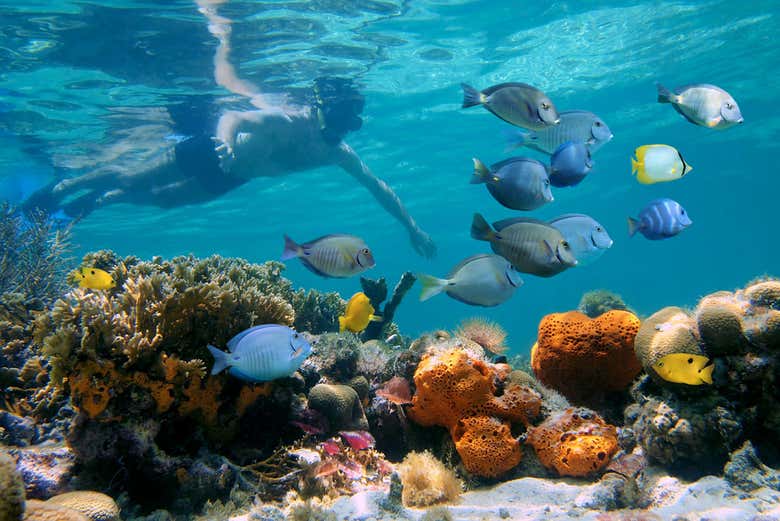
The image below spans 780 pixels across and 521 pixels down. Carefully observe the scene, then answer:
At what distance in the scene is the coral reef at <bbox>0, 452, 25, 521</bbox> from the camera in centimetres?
229

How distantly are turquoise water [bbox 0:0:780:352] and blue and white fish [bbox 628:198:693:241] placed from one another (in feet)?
19.9

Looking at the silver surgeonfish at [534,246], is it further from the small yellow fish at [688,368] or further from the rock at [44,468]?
the rock at [44,468]

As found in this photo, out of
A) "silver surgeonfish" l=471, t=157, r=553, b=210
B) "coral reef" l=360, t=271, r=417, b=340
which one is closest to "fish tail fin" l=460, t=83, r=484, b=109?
"silver surgeonfish" l=471, t=157, r=553, b=210

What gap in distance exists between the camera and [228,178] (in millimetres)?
15125

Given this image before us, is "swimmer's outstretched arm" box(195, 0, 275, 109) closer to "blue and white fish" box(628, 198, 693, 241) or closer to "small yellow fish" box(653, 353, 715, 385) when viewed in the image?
"blue and white fish" box(628, 198, 693, 241)

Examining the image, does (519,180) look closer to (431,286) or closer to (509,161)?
(509,161)

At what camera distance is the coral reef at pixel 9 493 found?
2.29 meters

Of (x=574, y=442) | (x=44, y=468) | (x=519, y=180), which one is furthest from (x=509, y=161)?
(x=44, y=468)

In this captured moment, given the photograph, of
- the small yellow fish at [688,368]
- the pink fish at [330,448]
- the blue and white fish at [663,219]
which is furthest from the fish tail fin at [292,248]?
the blue and white fish at [663,219]

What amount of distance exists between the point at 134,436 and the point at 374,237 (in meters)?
48.6

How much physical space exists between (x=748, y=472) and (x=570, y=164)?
2.77m

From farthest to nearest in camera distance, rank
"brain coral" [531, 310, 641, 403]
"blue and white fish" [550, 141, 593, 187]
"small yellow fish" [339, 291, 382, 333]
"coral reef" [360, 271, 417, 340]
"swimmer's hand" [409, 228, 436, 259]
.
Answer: "swimmer's hand" [409, 228, 436, 259] → "coral reef" [360, 271, 417, 340] → "small yellow fish" [339, 291, 382, 333] → "brain coral" [531, 310, 641, 403] → "blue and white fish" [550, 141, 593, 187]

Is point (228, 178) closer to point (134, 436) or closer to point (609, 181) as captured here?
point (134, 436)

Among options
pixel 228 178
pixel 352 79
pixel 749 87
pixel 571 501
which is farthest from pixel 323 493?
pixel 749 87
